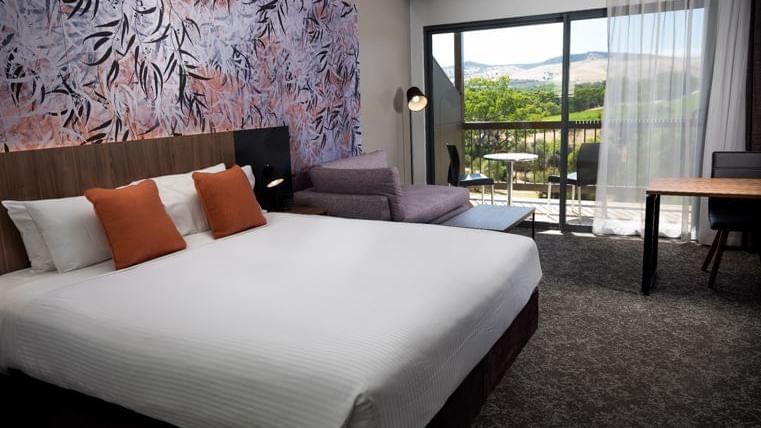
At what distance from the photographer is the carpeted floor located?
2346 millimetres

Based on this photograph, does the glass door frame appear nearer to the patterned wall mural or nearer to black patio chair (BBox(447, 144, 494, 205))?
black patio chair (BBox(447, 144, 494, 205))

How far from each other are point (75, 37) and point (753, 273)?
4501mm

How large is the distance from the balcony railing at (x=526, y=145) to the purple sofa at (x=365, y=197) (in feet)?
5.38

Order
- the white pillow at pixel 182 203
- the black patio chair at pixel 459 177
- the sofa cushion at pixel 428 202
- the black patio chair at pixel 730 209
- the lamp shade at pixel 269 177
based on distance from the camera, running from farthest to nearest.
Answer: the black patio chair at pixel 459 177 → the sofa cushion at pixel 428 202 → the lamp shade at pixel 269 177 → the black patio chair at pixel 730 209 → the white pillow at pixel 182 203

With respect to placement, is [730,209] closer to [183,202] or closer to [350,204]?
[350,204]

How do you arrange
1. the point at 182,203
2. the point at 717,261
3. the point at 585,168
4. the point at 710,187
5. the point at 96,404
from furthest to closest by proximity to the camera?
the point at 585,168
the point at 717,261
the point at 710,187
the point at 182,203
the point at 96,404

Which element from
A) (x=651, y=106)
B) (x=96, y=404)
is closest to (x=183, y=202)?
(x=96, y=404)

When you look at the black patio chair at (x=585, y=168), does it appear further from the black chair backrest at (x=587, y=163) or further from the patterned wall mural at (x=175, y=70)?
the patterned wall mural at (x=175, y=70)

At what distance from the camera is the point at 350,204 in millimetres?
4195

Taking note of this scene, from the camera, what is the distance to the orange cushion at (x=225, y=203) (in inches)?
122

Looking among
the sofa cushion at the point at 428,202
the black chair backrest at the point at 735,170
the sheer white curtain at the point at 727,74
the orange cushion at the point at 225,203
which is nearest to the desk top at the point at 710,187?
the black chair backrest at the point at 735,170

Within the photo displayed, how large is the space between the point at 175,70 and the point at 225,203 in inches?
36.1

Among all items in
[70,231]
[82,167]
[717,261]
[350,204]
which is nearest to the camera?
[70,231]

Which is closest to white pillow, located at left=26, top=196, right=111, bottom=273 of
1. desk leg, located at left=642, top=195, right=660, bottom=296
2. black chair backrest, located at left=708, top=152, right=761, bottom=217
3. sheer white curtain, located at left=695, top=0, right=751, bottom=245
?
desk leg, located at left=642, top=195, right=660, bottom=296
